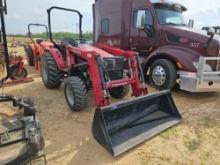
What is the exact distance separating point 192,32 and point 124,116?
3.19m

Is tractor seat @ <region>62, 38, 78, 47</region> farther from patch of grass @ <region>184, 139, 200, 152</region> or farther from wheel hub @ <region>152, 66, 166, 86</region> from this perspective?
patch of grass @ <region>184, 139, 200, 152</region>

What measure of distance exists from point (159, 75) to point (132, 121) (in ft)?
7.96

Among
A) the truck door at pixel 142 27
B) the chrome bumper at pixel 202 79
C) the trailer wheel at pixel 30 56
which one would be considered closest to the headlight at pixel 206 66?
the chrome bumper at pixel 202 79

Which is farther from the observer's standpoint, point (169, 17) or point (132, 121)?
point (169, 17)

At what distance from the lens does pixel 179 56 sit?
213 inches

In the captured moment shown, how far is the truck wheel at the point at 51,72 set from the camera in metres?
5.46

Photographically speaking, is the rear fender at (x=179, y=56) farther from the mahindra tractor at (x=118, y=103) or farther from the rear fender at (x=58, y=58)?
the rear fender at (x=58, y=58)

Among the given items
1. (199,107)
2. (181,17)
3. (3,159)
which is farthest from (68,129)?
(181,17)

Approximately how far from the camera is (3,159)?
1.82 metres

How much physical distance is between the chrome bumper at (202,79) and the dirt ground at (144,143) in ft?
1.17

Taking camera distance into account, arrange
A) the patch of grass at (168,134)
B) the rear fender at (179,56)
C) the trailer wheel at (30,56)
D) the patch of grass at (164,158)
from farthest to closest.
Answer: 1. the trailer wheel at (30,56)
2. the rear fender at (179,56)
3. the patch of grass at (168,134)
4. the patch of grass at (164,158)

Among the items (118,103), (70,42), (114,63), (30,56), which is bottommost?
(30,56)

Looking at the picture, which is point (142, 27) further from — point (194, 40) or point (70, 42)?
point (70, 42)

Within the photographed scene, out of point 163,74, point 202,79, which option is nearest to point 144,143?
point 202,79
